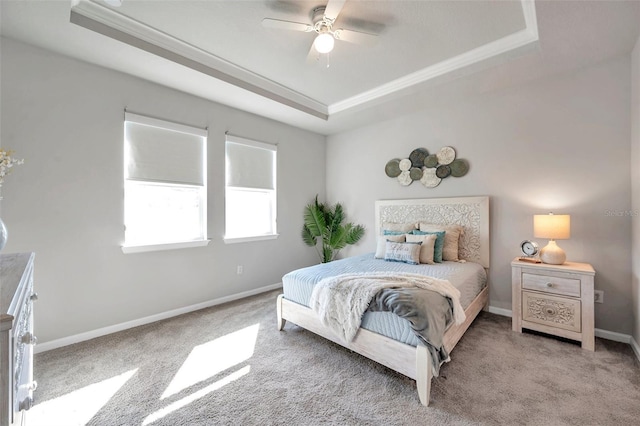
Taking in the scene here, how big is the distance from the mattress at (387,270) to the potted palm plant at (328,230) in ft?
4.35

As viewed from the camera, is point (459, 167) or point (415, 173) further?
point (415, 173)

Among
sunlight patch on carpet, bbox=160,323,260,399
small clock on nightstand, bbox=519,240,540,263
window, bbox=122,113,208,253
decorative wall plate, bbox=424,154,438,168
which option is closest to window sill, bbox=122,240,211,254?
window, bbox=122,113,208,253

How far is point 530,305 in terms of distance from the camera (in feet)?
8.50

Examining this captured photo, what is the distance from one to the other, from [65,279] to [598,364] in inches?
181

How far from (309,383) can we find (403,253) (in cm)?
169

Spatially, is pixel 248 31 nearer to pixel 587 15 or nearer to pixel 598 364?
pixel 587 15

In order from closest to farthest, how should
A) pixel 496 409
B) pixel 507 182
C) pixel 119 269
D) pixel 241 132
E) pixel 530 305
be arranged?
1. pixel 496 409
2. pixel 530 305
3. pixel 119 269
4. pixel 507 182
5. pixel 241 132

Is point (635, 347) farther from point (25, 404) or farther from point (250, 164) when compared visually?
point (250, 164)

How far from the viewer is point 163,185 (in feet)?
10.2

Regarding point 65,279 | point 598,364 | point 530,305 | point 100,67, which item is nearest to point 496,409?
point 598,364

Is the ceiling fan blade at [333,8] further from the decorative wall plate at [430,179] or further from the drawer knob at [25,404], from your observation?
the drawer knob at [25,404]

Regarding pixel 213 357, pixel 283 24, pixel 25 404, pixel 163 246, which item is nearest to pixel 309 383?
pixel 213 357

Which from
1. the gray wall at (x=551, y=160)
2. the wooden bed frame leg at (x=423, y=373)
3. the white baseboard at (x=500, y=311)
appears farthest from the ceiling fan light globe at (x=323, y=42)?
the white baseboard at (x=500, y=311)

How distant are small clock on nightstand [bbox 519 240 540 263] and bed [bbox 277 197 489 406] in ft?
1.31
